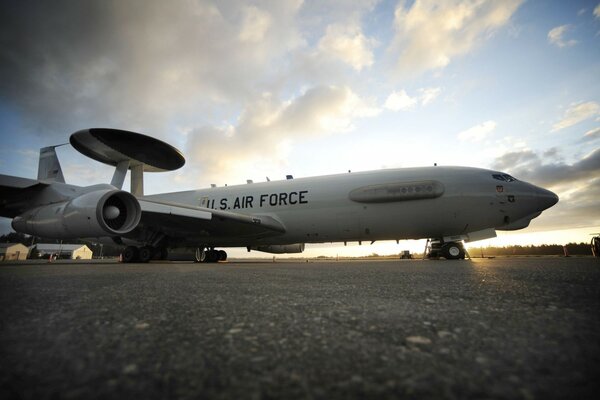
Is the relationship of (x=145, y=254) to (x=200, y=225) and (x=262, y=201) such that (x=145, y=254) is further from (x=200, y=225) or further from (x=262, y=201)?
(x=262, y=201)

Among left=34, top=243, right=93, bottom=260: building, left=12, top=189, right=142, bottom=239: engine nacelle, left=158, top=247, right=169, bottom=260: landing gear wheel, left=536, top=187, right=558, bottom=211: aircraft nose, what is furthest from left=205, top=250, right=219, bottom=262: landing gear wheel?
left=34, top=243, right=93, bottom=260: building

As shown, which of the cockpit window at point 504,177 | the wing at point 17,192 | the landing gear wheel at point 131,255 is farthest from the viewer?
the landing gear wheel at point 131,255

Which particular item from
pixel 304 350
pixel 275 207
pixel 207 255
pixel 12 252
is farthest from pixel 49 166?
pixel 12 252

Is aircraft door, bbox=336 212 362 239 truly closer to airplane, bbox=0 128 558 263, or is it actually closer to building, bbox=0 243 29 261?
airplane, bbox=0 128 558 263

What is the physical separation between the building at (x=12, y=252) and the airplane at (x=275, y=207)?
43.2 meters

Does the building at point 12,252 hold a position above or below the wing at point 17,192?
below

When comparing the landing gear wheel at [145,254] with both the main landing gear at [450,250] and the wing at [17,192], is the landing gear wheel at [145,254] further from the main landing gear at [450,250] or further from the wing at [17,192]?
the main landing gear at [450,250]

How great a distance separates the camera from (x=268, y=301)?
5.74ft

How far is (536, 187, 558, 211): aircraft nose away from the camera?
30.1 ft

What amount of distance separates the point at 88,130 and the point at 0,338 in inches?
436

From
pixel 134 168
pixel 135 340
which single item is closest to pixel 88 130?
pixel 134 168

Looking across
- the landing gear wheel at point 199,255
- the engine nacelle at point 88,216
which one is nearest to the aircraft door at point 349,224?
the engine nacelle at point 88,216

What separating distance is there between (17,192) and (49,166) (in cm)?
355

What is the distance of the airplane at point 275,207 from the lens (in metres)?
7.45
